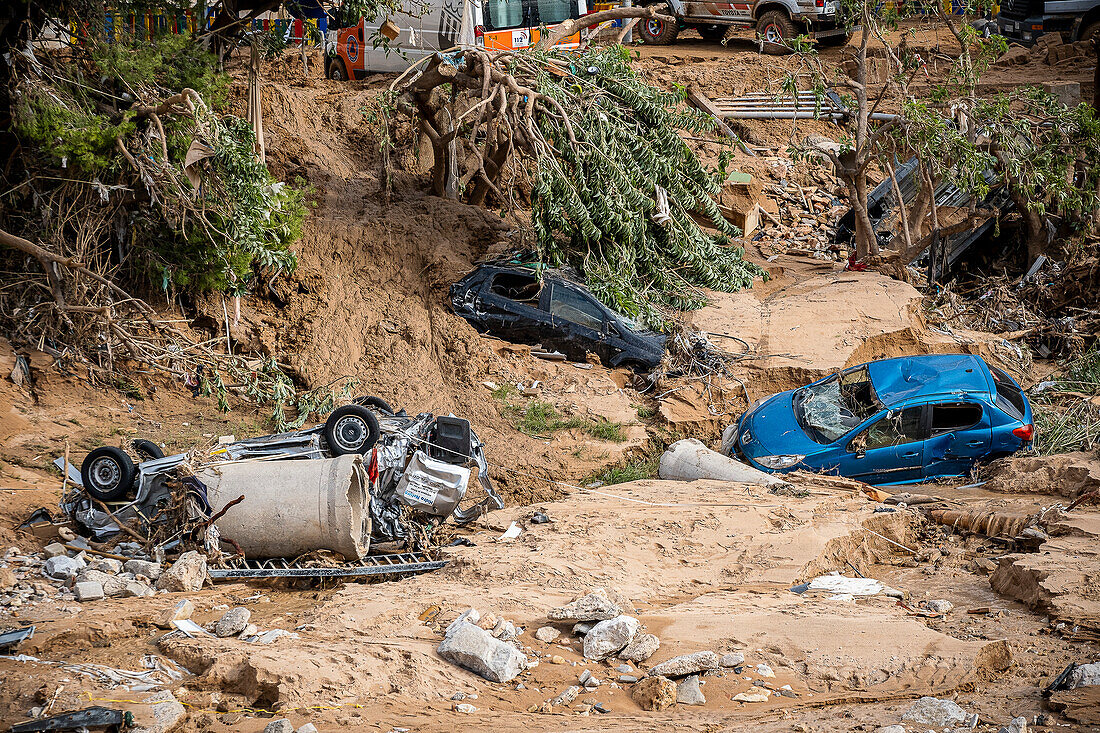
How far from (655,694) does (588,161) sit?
9771mm

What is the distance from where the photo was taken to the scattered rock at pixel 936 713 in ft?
16.4

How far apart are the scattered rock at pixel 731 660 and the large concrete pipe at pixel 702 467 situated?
12.9 ft

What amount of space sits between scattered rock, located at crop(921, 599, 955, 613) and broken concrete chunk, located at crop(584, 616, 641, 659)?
258 centimetres

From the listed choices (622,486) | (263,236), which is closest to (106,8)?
(263,236)

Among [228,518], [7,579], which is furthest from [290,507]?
[7,579]

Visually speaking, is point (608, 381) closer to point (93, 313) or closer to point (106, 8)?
point (93, 313)

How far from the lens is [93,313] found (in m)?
11.5

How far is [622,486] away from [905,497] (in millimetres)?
3047

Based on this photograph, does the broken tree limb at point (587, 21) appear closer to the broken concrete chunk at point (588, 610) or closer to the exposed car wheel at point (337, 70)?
the exposed car wheel at point (337, 70)

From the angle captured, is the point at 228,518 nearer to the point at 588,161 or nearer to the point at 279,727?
the point at 279,727

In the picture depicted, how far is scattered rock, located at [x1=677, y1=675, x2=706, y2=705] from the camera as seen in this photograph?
5711 millimetres

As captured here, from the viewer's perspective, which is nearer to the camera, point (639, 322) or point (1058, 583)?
point (1058, 583)

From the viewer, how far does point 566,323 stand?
1283 cm

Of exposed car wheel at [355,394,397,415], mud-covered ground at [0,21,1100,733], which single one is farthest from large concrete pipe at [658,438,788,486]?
exposed car wheel at [355,394,397,415]
